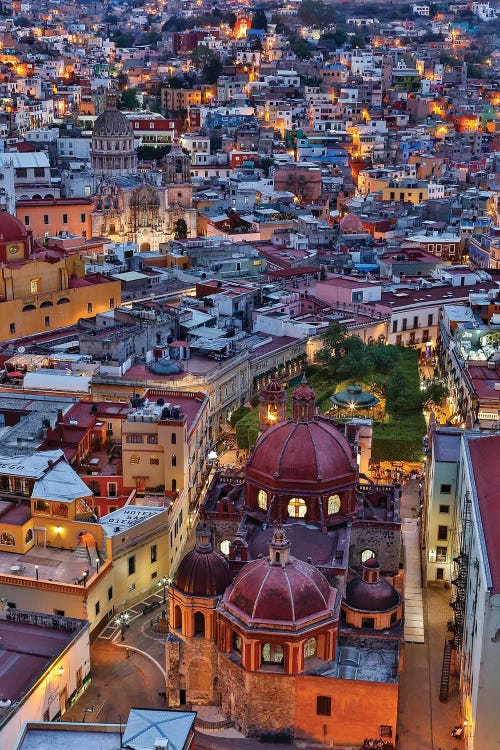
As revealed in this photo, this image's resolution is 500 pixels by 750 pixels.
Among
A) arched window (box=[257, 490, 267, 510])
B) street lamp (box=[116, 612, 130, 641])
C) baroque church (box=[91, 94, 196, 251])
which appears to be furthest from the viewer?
baroque church (box=[91, 94, 196, 251])

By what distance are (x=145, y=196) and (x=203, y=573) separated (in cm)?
7287

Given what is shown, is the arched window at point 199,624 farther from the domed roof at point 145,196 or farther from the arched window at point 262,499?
the domed roof at point 145,196

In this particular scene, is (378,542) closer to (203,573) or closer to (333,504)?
(333,504)

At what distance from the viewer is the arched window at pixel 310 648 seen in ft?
131

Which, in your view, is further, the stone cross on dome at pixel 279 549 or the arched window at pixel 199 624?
the arched window at pixel 199 624

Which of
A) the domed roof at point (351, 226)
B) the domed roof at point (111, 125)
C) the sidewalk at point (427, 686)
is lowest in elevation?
the sidewalk at point (427, 686)

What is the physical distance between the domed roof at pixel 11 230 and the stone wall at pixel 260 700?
46.6m

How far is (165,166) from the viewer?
116 metres

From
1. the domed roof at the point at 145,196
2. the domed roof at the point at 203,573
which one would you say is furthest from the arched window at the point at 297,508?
the domed roof at the point at 145,196

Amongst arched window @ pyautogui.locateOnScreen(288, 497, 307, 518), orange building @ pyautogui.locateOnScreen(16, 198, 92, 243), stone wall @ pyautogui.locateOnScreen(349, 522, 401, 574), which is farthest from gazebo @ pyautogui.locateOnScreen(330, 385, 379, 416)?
orange building @ pyautogui.locateOnScreen(16, 198, 92, 243)

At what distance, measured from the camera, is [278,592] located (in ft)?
129

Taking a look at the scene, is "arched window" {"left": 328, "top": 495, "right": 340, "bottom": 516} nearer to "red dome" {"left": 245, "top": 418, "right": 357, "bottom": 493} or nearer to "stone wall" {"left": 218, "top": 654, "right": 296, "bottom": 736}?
"red dome" {"left": 245, "top": 418, "right": 357, "bottom": 493}

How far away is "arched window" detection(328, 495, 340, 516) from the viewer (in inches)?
1906

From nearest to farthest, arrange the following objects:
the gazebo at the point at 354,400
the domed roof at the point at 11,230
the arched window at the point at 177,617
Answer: the arched window at the point at 177,617, the gazebo at the point at 354,400, the domed roof at the point at 11,230
